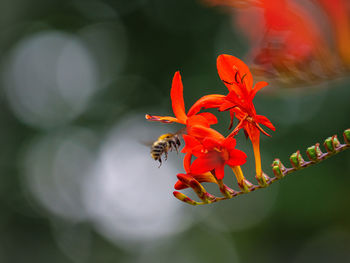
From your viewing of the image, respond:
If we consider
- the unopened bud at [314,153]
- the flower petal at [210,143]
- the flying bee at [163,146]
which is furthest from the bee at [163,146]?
the unopened bud at [314,153]

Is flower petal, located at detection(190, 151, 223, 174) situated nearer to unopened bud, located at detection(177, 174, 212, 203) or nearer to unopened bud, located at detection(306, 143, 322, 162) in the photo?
unopened bud, located at detection(177, 174, 212, 203)

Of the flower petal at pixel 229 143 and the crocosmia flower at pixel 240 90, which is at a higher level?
the crocosmia flower at pixel 240 90

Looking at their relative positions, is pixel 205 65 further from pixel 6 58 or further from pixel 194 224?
pixel 6 58

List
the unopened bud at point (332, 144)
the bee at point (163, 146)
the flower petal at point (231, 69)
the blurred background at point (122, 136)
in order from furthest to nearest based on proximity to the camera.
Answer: the blurred background at point (122, 136) < the bee at point (163, 146) < the flower petal at point (231, 69) < the unopened bud at point (332, 144)

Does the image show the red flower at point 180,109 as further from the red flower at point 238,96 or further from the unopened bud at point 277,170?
the unopened bud at point 277,170

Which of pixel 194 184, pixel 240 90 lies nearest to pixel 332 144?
pixel 240 90

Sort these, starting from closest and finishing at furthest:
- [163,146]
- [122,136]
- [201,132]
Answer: [201,132] < [163,146] < [122,136]

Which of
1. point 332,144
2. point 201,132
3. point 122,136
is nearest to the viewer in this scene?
point 332,144

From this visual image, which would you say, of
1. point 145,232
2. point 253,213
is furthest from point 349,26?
point 145,232

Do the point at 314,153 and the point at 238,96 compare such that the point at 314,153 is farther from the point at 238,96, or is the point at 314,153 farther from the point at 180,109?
the point at 180,109
